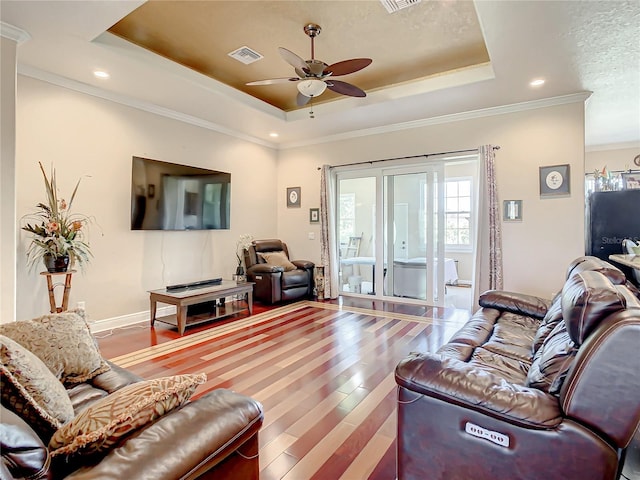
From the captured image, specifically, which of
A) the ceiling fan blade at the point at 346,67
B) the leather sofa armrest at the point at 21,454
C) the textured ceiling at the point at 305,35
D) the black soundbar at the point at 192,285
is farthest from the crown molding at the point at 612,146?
the leather sofa armrest at the point at 21,454

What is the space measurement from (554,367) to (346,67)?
283cm

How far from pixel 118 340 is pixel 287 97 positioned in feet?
12.9

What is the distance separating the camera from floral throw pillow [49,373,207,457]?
0.89 metres

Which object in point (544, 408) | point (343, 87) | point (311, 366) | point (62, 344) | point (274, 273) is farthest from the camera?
point (274, 273)

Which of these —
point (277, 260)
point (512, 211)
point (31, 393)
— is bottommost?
point (31, 393)

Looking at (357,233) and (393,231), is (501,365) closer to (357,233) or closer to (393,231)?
(393,231)

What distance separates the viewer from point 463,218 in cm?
782

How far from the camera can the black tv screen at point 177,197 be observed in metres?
Result: 4.39

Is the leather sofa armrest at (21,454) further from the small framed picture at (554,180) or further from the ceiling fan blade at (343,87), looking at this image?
the small framed picture at (554,180)

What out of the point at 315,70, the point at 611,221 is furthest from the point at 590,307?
the point at 611,221

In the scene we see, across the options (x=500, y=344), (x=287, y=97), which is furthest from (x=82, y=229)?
(x=500, y=344)

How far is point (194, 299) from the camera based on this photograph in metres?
4.01

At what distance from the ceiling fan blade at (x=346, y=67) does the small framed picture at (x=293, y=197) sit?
3.47 m

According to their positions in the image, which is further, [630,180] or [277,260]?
[277,260]
